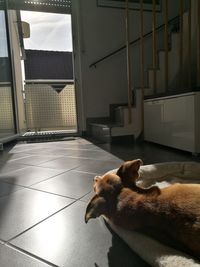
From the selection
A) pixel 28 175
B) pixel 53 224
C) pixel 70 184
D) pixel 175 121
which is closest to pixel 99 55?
pixel 175 121

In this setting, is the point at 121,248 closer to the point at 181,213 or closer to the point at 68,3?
the point at 181,213

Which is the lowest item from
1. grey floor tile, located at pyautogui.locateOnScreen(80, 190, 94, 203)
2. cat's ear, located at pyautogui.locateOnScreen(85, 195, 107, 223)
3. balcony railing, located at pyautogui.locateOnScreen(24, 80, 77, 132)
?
grey floor tile, located at pyautogui.locateOnScreen(80, 190, 94, 203)

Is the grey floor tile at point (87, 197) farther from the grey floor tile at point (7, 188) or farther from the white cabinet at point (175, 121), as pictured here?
the white cabinet at point (175, 121)

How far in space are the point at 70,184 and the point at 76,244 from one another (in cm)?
53

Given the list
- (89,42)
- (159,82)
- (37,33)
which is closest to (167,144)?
(159,82)

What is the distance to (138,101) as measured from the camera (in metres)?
2.57

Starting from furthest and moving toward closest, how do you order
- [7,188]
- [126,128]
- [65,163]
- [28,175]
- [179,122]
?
[126,128]
[179,122]
[65,163]
[28,175]
[7,188]

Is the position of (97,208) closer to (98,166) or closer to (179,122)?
(98,166)

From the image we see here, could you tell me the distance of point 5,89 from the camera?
2975 millimetres

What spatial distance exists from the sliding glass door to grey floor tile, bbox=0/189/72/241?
5.97 ft

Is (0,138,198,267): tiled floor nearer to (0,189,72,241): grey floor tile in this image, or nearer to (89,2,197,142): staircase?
(0,189,72,241): grey floor tile

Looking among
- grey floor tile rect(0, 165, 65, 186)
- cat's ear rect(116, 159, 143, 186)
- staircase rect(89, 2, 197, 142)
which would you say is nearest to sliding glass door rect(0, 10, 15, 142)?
staircase rect(89, 2, 197, 142)

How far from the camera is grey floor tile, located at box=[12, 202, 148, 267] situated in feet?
1.89

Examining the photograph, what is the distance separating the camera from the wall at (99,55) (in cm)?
316
